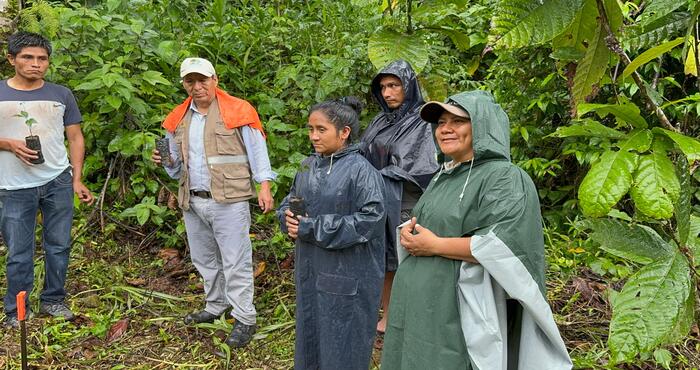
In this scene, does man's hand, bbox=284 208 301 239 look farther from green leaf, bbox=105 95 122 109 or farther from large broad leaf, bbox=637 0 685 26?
green leaf, bbox=105 95 122 109

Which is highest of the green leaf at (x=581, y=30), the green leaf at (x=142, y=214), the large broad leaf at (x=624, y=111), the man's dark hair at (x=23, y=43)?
the green leaf at (x=581, y=30)

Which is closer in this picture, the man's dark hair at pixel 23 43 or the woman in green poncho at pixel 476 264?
the woman in green poncho at pixel 476 264

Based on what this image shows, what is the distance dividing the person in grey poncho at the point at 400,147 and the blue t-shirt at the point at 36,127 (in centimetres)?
185


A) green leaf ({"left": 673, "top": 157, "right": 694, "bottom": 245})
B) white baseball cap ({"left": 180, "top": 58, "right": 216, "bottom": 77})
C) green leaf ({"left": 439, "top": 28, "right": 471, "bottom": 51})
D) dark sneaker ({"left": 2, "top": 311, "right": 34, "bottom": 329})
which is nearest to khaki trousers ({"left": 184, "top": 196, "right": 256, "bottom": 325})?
white baseball cap ({"left": 180, "top": 58, "right": 216, "bottom": 77})

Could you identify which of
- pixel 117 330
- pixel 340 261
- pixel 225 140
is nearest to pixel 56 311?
pixel 117 330

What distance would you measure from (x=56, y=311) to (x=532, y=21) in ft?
11.4

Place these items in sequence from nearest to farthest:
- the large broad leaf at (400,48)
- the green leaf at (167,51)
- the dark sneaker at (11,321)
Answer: the large broad leaf at (400,48) < the dark sneaker at (11,321) < the green leaf at (167,51)

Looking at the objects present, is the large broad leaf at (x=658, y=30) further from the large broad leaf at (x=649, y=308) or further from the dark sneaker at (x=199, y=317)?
the dark sneaker at (x=199, y=317)

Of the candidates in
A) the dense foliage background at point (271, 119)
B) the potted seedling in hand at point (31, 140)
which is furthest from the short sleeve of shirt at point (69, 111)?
the dense foliage background at point (271, 119)

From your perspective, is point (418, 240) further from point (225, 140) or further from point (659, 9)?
point (225, 140)

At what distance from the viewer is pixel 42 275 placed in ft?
14.3

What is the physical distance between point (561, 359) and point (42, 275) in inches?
144

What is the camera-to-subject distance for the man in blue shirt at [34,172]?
361cm

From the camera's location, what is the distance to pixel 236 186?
11.6 ft
